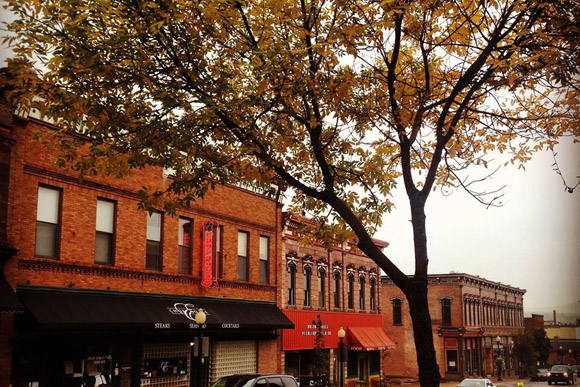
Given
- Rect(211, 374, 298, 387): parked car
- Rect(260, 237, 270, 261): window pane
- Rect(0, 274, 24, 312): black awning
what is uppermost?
Rect(260, 237, 270, 261): window pane

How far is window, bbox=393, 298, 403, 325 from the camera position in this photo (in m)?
58.2

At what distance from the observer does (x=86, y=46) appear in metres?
10.5

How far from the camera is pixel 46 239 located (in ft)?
61.6

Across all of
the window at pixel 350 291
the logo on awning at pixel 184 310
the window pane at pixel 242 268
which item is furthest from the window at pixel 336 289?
the logo on awning at pixel 184 310

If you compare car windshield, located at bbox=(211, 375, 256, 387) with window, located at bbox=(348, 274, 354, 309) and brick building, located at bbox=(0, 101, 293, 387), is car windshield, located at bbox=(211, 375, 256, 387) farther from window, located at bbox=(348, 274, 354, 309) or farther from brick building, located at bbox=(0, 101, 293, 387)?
window, located at bbox=(348, 274, 354, 309)

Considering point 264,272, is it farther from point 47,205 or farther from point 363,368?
point 47,205

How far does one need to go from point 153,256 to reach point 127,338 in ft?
11.1

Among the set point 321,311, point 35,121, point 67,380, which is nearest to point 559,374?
point 321,311

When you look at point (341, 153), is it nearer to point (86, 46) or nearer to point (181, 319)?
point (86, 46)

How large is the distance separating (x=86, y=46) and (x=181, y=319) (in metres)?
13.9

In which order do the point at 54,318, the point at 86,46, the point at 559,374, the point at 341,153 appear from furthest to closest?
the point at 559,374 < the point at 54,318 < the point at 341,153 < the point at 86,46

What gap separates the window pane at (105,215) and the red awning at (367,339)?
19.7 m

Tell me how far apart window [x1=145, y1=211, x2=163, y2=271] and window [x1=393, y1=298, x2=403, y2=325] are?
3897 centimetres

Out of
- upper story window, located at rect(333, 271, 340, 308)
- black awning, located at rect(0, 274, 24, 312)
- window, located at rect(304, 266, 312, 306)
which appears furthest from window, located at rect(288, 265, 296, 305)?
black awning, located at rect(0, 274, 24, 312)
